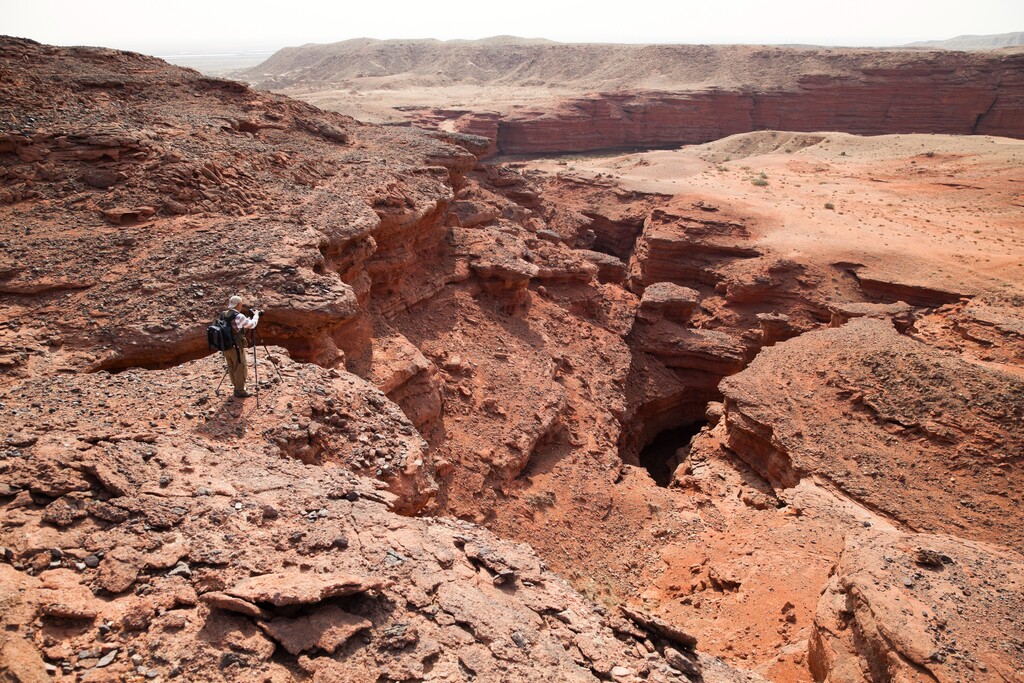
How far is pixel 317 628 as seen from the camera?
4672mm

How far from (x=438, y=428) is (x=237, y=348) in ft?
15.9

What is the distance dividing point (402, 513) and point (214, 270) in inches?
190

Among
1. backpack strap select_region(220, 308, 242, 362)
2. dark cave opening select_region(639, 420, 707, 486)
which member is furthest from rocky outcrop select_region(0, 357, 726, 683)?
dark cave opening select_region(639, 420, 707, 486)

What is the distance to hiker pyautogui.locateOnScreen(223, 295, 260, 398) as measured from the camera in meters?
7.13

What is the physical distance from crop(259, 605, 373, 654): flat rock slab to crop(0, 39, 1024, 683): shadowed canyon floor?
0.8 inches

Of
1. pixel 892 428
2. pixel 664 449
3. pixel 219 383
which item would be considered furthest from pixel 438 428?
pixel 664 449

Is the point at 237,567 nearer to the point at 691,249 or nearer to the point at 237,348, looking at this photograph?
the point at 237,348

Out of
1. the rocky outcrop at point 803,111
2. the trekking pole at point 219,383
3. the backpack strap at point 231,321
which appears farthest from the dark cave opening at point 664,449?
the rocky outcrop at point 803,111

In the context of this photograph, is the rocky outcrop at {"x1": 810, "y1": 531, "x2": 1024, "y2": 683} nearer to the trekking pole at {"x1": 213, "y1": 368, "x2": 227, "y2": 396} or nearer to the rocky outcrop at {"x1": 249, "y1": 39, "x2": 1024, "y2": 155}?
the trekking pole at {"x1": 213, "y1": 368, "x2": 227, "y2": 396}

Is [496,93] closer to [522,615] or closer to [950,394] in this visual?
[950,394]

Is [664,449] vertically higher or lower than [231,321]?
lower

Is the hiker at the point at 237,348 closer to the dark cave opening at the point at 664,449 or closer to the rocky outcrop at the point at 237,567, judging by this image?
the rocky outcrop at the point at 237,567

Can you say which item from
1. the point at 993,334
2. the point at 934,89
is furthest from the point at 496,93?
the point at 993,334

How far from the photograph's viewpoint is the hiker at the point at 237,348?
7129mm
